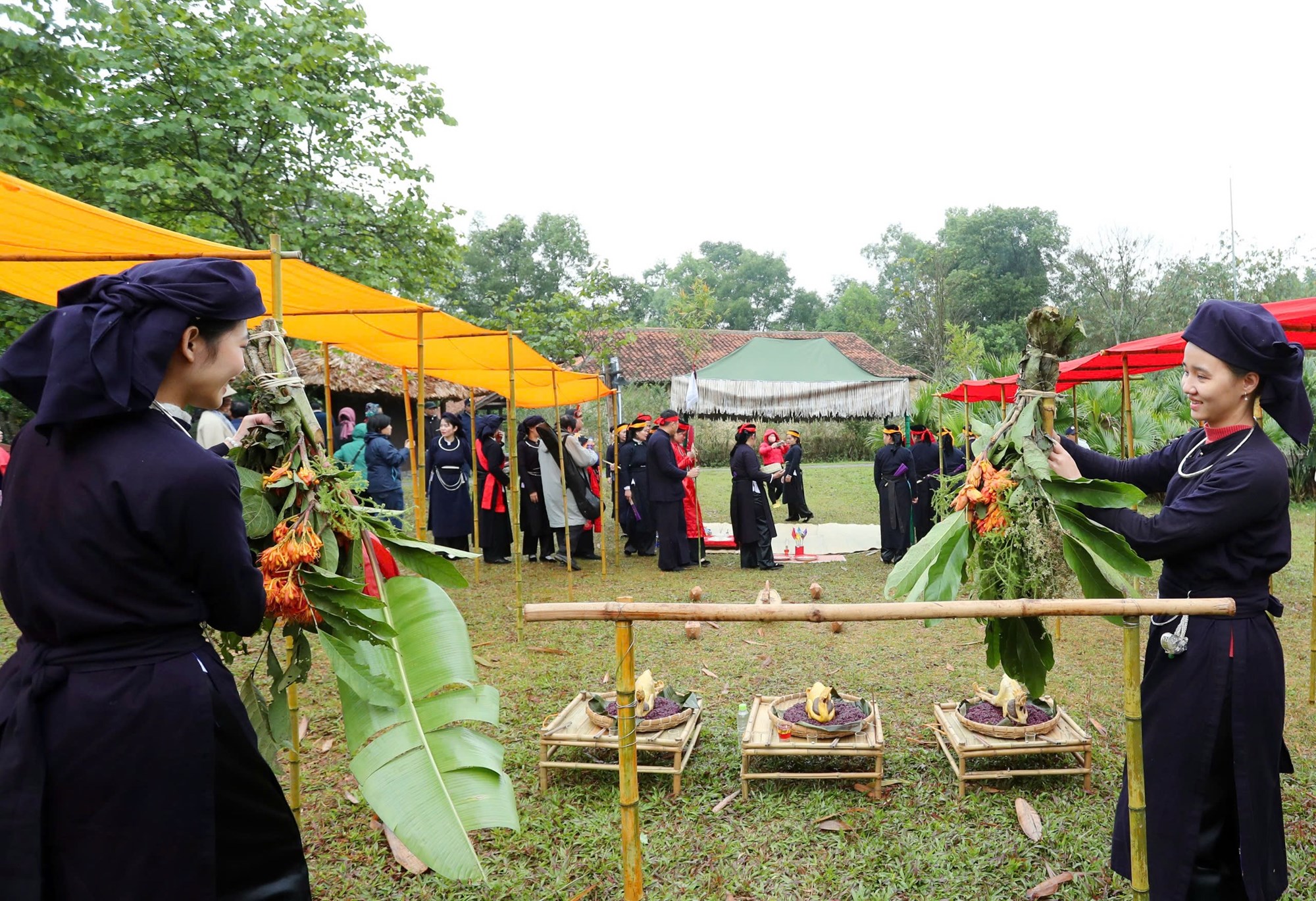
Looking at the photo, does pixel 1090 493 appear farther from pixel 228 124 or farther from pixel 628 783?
pixel 228 124

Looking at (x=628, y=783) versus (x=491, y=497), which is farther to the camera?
(x=491, y=497)

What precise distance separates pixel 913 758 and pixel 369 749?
328cm

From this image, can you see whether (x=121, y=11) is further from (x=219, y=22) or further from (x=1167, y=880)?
(x=1167, y=880)

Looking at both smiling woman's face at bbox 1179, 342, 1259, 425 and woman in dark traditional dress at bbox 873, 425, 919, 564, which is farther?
woman in dark traditional dress at bbox 873, 425, 919, 564

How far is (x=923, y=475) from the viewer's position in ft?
34.0

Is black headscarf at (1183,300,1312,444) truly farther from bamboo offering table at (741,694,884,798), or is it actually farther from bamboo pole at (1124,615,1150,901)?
bamboo offering table at (741,694,884,798)

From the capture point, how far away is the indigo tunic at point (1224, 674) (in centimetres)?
237

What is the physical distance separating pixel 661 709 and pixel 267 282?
3037 millimetres

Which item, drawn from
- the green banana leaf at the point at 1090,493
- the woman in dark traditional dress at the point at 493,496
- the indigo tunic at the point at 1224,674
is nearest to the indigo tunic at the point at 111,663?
the green banana leaf at the point at 1090,493

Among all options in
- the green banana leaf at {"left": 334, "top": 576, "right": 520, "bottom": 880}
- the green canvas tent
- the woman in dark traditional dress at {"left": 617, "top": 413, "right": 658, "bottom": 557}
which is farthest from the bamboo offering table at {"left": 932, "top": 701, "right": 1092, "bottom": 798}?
the green canvas tent

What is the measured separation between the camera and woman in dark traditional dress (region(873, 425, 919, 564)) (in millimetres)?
10281

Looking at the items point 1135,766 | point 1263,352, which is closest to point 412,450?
point 1135,766

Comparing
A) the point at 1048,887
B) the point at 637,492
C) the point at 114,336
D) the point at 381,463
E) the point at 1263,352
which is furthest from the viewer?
the point at 637,492

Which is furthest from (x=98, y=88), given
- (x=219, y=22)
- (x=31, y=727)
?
(x=31, y=727)
